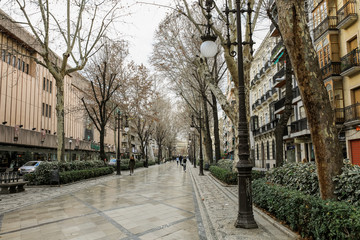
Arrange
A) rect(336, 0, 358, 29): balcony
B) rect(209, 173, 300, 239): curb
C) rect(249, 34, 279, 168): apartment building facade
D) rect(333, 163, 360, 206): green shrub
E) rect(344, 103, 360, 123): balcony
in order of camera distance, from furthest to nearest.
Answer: rect(249, 34, 279, 168): apartment building facade < rect(336, 0, 358, 29): balcony < rect(344, 103, 360, 123): balcony < rect(209, 173, 300, 239): curb < rect(333, 163, 360, 206): green shrub

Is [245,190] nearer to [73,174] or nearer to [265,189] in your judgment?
[265,189]

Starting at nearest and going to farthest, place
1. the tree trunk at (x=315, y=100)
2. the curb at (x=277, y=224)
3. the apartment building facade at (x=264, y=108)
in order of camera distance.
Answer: the tree trunk at (x=315, y=100) < the curb at (x=277, y=224) < the apartment building facade at (x=264, y=108)

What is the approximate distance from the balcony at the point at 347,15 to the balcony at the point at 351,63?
6.57ft

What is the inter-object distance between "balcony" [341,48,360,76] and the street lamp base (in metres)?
15.9

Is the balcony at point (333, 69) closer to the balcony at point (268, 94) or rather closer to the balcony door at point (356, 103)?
the balcony door at point (356, 103)

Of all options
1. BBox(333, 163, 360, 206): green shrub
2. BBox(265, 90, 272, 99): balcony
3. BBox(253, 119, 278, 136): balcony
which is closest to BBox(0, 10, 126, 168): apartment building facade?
BBox(253, 119, 278, 136): balcony

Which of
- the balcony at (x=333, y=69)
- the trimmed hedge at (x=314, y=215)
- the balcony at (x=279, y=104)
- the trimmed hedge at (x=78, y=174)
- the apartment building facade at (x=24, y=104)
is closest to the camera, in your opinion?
the trimmed hedge at (x=314, y=215)

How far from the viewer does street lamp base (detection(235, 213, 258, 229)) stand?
5.24 m

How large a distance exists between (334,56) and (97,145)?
50.8m

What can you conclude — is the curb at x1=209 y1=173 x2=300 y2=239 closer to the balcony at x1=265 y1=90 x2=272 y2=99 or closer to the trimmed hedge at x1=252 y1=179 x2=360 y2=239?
the trimmed hedge at x1=252 y1=179 x2=360 y2=239

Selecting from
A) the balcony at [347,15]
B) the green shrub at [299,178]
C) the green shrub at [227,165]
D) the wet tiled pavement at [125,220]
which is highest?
the balcony at [347,15]

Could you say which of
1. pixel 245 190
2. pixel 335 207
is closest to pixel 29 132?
pixel 245 190

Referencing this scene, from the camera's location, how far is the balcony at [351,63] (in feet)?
56.4

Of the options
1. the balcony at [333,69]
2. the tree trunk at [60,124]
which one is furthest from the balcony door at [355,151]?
the tree trunk at [60,124]
